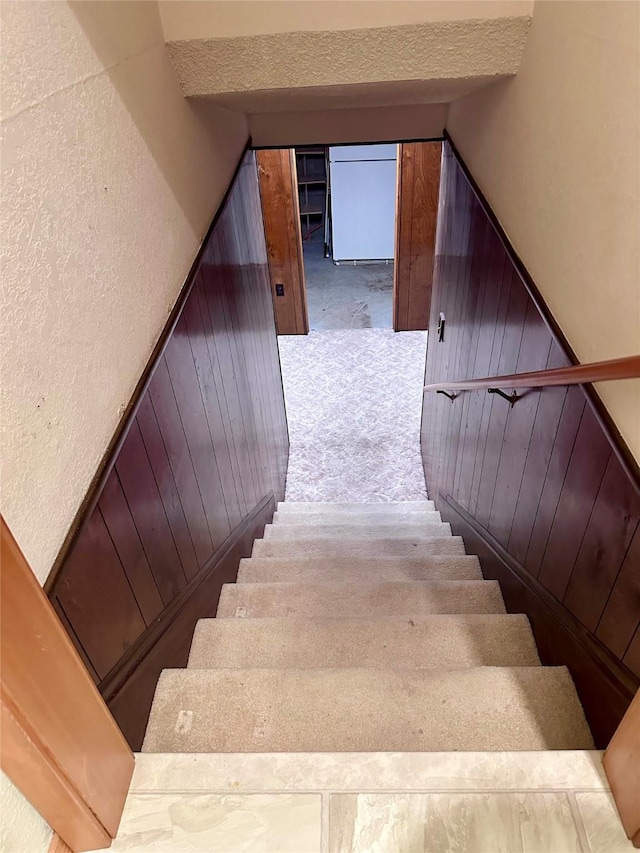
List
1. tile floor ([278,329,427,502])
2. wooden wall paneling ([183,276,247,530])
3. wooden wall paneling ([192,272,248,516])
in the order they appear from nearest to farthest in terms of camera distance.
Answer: wooden wall paneling ([183,276,247,530])
wooden wall paneling ([192,272,248,516])
tile floor ([278,329,427,502])

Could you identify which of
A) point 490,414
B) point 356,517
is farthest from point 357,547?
point 490,414

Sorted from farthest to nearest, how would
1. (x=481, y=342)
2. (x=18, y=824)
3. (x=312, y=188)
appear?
1. (x=312, y=188)
2. (x=481, y=342)
3. (x=18, y=824)

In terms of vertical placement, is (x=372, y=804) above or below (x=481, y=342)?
below

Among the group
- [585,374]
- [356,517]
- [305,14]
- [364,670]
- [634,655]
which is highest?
[305,14]

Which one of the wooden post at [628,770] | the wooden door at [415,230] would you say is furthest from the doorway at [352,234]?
the wooden post at [628,770]

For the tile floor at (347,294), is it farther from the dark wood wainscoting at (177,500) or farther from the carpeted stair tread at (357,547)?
the carpeted stair tread at (357,547)

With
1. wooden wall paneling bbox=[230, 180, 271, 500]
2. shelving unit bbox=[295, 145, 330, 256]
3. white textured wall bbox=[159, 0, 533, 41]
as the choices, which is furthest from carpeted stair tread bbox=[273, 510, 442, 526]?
shelving unit bbox=[295, 145, 330, 256]

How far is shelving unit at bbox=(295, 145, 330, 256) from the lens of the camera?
303 inches

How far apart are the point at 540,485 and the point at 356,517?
1.59 metres

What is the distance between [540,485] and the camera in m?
1.58

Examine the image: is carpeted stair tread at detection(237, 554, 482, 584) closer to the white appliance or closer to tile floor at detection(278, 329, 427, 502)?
tile floor at detection(278, 329, 427, 502)

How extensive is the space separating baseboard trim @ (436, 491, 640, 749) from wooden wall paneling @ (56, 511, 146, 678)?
106 cm

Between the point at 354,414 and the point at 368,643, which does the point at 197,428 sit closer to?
the point at 368,643

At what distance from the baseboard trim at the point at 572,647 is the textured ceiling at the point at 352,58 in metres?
1.53
